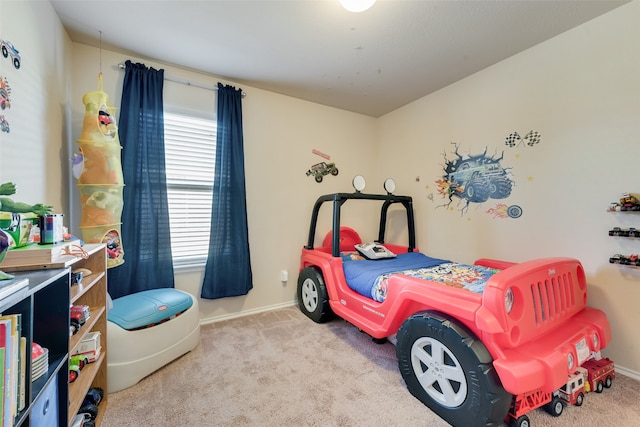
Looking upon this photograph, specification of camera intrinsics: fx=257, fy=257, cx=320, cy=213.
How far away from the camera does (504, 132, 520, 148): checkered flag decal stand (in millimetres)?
2258

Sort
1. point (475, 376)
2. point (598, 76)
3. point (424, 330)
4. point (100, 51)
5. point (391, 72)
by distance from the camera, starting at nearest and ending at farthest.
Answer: point (475, 376), point (424, 330), point (598, 76), point (100, 51), point (391, 72)

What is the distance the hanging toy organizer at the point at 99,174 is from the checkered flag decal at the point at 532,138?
3.22 metres

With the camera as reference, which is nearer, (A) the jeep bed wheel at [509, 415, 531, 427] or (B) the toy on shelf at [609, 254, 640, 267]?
(A) the jeep bed wheel at [509, 415, 531, 427]

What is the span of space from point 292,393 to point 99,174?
6.23 feet

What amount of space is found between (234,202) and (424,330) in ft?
6.64

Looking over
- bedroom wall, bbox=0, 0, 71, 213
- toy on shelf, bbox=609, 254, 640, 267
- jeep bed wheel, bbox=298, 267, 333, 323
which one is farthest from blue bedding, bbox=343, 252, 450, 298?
bedroom wall, bbox=0, 0, 71, 213

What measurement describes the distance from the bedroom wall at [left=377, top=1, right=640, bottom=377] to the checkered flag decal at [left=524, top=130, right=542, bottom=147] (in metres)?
0.03

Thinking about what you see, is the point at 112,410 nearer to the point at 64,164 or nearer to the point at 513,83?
the point at 64,164

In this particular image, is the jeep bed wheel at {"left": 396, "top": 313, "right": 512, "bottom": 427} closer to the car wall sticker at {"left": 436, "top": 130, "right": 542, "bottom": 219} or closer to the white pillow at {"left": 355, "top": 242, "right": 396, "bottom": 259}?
the white pillow at {"left": 355, "top": 242, "right": 396, "bottom": 259}

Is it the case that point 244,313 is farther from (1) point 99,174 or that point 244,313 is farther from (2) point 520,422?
(2) point 520,422

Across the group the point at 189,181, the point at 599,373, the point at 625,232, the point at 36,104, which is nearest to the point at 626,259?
the point at 625,232

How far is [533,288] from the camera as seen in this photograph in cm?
140

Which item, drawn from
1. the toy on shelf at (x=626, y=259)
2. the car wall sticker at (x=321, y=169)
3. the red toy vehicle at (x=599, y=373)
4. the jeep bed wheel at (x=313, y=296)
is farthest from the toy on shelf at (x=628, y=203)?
the car wall sticker at (x=321, y=169)

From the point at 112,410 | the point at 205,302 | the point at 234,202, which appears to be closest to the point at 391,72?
the point at 234,202
